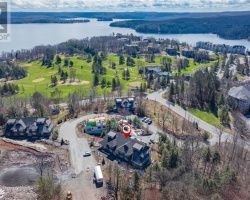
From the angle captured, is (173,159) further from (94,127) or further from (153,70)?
(153,70)

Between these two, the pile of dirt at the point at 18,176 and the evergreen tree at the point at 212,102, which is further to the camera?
the evergreen tree at the point at 212,102

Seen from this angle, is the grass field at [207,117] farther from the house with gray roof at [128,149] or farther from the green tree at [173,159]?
the green tree at [173,159]

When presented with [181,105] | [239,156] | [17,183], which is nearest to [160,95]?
[181,105]

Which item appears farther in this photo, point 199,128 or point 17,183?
point 199,128

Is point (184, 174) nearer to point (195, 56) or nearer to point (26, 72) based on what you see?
point (26, 72)

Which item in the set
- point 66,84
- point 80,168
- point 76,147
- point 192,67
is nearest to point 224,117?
point 76,147

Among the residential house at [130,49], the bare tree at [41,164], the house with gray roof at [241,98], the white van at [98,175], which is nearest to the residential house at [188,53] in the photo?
the residential house at [130,49]

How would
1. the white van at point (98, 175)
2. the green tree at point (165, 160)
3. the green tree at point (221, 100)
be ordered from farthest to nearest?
the green tree at point (221, 100), the green tree at point (165, 160), the white van at point (98, 175)

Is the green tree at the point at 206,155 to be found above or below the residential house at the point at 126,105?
below
